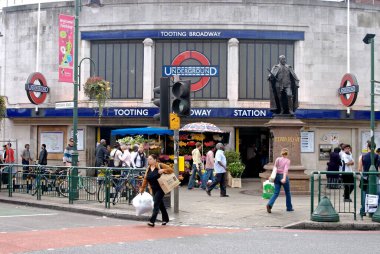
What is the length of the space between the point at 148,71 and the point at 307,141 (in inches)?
354

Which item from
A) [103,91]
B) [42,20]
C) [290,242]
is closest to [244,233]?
[290,242]

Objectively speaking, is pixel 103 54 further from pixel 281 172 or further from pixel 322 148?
pixel 281 172

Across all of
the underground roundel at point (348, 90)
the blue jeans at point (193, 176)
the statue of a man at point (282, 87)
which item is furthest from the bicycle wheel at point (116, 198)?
the underground roundel at point (348, 90)

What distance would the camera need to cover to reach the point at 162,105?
561 inches

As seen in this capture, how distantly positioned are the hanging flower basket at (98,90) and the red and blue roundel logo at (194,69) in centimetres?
360

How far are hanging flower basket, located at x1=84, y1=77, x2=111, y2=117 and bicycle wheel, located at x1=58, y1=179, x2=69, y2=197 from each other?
29.4ft

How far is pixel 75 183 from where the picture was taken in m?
16.6

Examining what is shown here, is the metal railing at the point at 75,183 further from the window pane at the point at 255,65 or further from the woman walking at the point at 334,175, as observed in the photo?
the window pane at the point at 255,65

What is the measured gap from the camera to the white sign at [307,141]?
2852 centimetres

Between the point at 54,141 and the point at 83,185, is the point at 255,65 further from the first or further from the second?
the point at 83,185

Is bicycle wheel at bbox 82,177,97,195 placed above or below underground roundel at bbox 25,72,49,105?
below

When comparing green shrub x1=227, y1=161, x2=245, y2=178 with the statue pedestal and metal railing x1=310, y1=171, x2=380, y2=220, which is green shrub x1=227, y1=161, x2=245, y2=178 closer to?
the statue pedestal

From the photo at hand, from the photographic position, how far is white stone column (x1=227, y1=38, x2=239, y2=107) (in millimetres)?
27984

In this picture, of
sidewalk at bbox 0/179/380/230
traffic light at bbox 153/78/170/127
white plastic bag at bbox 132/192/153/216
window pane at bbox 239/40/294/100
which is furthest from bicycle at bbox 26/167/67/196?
window pane at bbox 239/40/294/100
